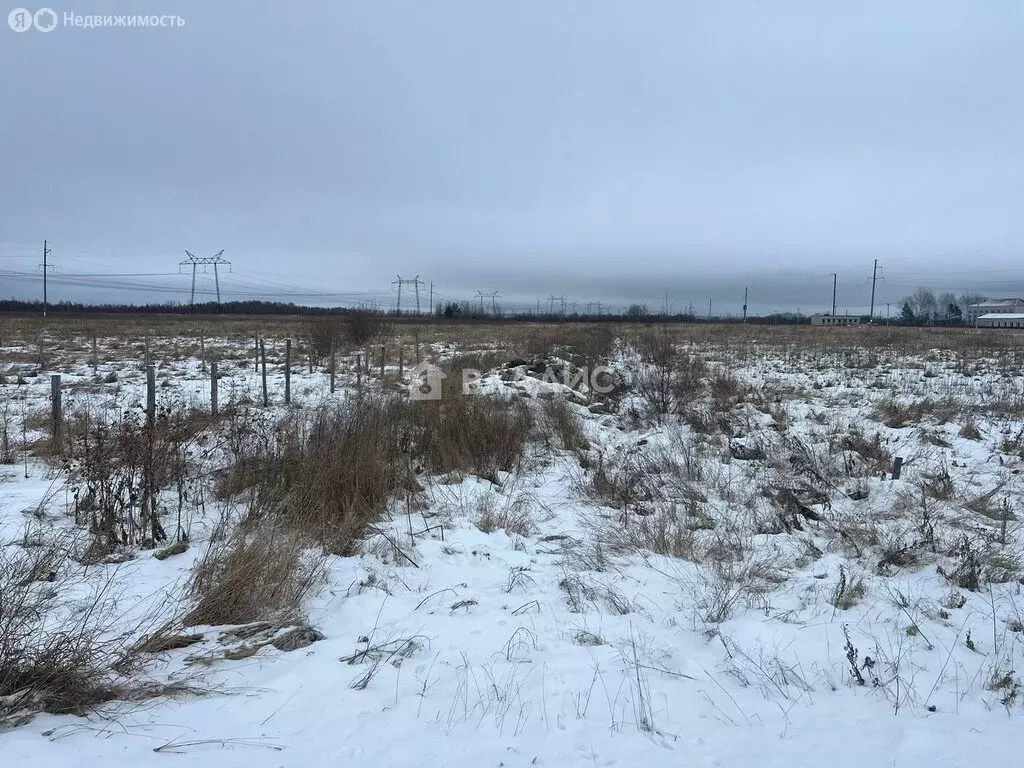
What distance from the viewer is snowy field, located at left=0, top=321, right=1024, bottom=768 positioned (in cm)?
243

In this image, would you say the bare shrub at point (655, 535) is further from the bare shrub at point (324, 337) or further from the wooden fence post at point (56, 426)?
the bare shrub at point (324, 337)

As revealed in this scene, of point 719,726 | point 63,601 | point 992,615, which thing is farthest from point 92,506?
point 992,615

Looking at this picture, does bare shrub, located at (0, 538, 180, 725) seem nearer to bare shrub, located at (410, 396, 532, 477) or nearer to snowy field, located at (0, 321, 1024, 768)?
snowy field, located at (0, 321, 1024, 768)

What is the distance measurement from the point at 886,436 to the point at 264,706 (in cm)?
900

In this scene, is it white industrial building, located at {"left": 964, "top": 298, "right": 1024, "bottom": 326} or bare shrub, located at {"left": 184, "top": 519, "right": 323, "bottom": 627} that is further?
white industrial building, located at {"left": 964, "top": 298, "right": 1024, "bottom": 326}

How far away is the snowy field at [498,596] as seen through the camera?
243 centimetres

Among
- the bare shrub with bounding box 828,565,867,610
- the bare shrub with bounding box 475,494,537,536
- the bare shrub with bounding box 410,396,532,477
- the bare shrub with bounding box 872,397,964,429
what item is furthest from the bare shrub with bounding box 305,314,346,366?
the bare shrub with bounding box 828,565,867,610

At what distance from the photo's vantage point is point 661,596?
148 inches

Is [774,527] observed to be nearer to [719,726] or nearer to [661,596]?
[661,596]

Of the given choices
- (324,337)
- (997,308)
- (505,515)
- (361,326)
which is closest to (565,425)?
(505,515)

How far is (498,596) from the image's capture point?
3.78 meters

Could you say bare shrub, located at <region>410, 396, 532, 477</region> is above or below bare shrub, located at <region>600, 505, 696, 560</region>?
above

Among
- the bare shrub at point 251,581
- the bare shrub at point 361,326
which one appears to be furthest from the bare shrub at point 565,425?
the bare shrub at point 361,326

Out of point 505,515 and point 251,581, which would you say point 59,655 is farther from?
point 505,515
